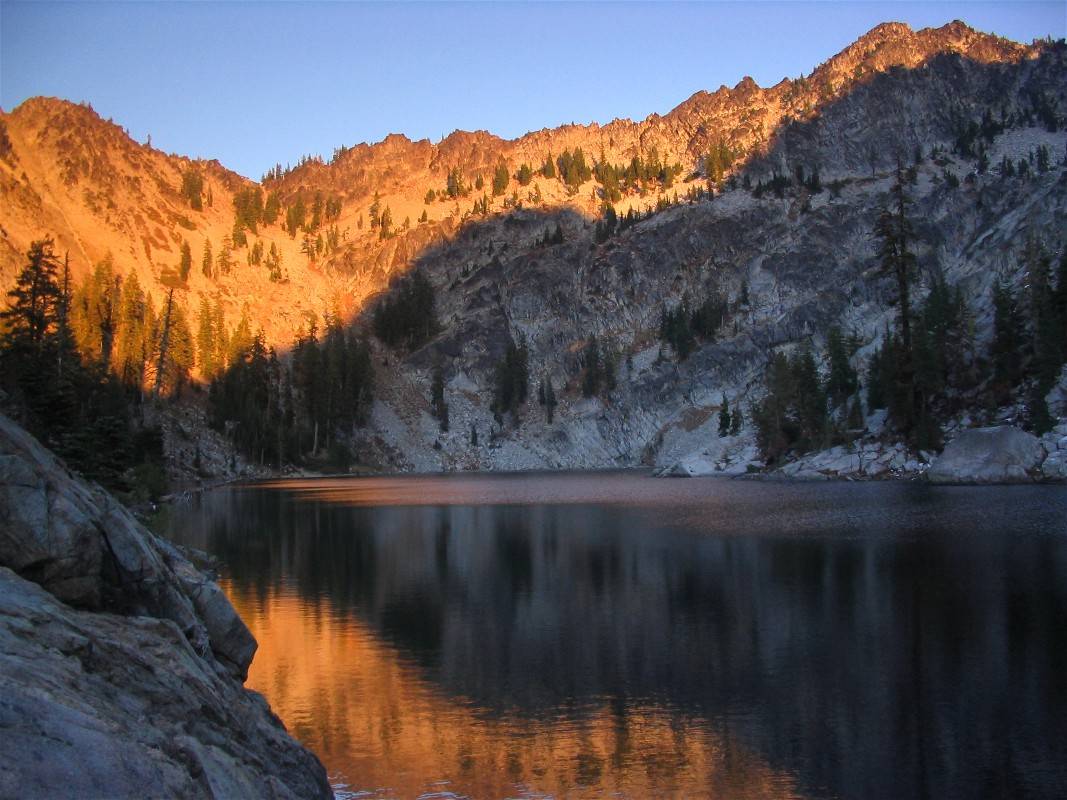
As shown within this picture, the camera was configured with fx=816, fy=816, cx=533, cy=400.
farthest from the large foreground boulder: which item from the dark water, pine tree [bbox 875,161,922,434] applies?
the dark water

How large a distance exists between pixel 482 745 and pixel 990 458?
6447 centimetres

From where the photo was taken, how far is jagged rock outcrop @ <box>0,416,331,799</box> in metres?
6.98

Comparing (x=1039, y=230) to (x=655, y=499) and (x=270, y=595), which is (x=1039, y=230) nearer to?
(x=655, y=499)

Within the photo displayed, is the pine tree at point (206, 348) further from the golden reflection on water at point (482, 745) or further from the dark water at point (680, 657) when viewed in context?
the golden reflection on water at point (482, 745)

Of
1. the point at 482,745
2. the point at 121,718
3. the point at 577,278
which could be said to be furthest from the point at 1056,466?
the point at 577,278

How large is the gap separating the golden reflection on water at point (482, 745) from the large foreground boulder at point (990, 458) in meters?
60.1

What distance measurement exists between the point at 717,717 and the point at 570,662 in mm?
5309

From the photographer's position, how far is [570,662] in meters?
21.4

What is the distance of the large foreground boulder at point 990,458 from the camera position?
216 ft

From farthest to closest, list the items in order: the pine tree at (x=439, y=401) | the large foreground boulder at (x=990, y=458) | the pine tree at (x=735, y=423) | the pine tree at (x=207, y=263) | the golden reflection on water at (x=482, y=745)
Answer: the pine tree at (x=207, y=263) → the pine tree at (x=439, y=401) → the pine tree at (x=735, y=423) → the large foreground boulder at (x=990, y=458) → the golden reflection on water at (x=482, y=745)

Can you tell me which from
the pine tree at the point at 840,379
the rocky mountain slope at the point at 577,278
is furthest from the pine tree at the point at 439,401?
the pine tree at the point at 840,379

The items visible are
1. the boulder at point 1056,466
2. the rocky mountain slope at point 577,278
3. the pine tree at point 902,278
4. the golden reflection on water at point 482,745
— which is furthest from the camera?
the rocky mountain slope at point 577,278

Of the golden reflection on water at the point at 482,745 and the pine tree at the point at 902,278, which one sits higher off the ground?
the pine tree at the point at 902,278

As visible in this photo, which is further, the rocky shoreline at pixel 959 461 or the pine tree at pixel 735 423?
the pine tree at pixel 735 423
